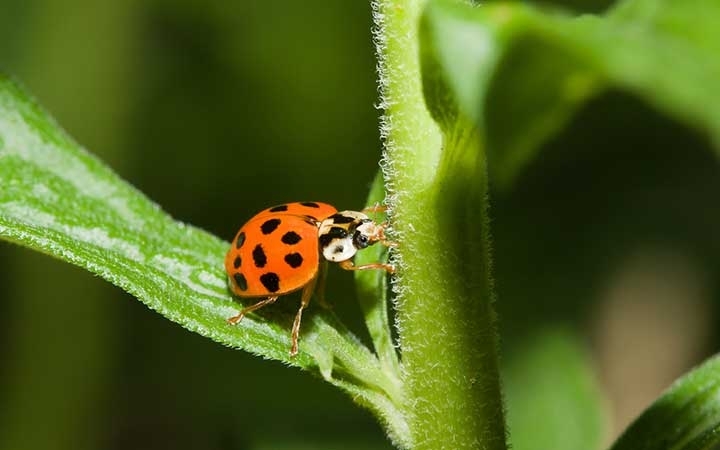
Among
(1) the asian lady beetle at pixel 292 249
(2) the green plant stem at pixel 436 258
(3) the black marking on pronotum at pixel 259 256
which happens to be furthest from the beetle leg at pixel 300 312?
(2) the green plant stem at pixel 436 258

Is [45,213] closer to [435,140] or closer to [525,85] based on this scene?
[435,140]

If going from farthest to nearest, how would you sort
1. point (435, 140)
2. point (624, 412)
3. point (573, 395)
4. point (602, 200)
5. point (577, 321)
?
point (602, 200), point (624, 412), point (577, 321), point (573, 395), point (435, 140)

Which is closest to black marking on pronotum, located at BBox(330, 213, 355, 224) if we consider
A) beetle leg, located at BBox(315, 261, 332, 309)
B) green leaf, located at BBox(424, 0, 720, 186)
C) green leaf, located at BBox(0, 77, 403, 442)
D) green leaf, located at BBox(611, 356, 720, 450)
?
beetle leg, located at BBox(315, 261, 332, 309)

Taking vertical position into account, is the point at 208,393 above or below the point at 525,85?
below

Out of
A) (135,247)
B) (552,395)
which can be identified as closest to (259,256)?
(135,247)

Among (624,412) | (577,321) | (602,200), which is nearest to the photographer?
(577,321)

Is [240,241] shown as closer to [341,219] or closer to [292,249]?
[292,249]

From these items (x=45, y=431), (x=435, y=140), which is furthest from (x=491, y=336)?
(x=45, y=431)
